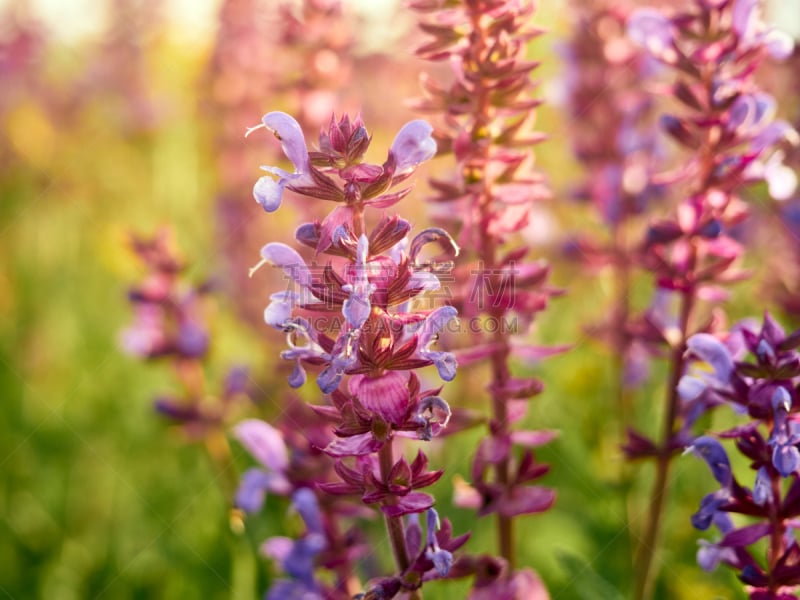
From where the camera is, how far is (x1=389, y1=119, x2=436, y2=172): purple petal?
5.41 feet

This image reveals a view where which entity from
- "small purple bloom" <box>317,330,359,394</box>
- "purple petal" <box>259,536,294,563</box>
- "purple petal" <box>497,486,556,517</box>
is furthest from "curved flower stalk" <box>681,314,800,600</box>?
Answer: "purple petal" <box>259,536,294,563</box>

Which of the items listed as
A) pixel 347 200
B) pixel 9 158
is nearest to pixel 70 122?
pixel 9 158

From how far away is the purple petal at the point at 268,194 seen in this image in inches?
62.4

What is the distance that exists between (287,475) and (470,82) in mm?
1179

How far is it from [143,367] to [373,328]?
11.7ft

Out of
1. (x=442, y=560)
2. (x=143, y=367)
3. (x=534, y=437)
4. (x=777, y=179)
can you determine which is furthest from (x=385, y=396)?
(x=143, y=367)

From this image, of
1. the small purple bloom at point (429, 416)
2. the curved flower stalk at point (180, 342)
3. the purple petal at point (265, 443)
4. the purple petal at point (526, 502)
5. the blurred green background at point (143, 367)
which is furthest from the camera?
the curved flower stalk at point (180, 342)

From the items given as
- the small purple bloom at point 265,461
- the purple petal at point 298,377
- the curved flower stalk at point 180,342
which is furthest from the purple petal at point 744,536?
the curved flower stalk at point 180,342

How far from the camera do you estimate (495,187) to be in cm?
209

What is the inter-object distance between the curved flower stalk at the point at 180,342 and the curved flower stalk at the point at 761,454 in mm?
1940

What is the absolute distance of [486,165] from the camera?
205 centimetres

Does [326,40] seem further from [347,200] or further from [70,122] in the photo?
[70,122]

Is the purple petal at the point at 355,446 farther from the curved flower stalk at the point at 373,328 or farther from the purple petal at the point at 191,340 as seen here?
the purple petal at the point at 191,340

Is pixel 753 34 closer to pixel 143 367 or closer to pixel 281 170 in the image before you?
pixel 281 170
